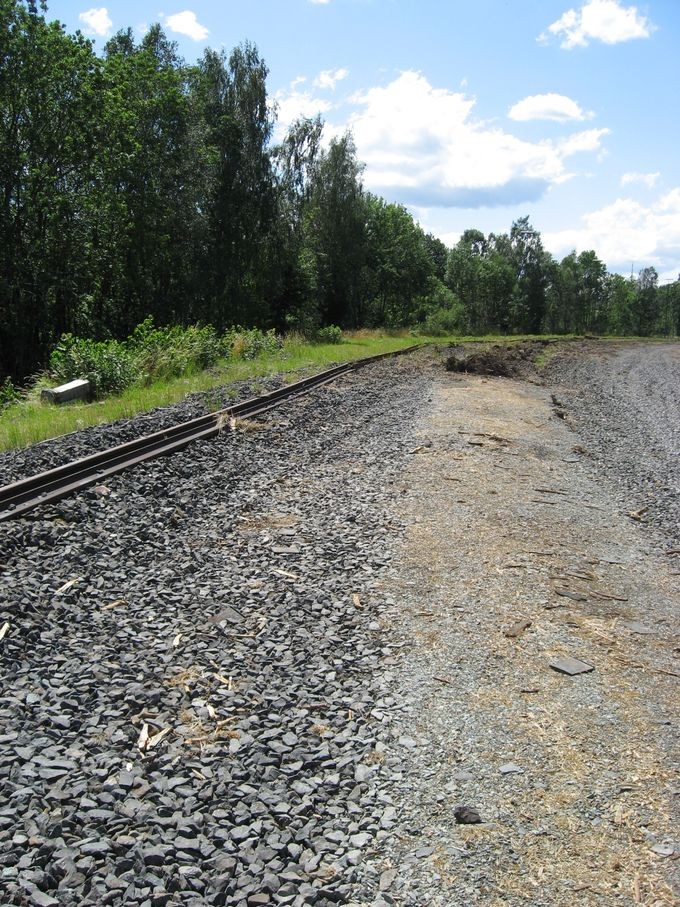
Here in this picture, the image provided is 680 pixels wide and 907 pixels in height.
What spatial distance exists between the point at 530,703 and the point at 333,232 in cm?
4958

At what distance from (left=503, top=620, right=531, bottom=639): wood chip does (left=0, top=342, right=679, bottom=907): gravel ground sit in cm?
3

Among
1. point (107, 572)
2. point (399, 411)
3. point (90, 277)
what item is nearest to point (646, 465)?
point (399, 411)

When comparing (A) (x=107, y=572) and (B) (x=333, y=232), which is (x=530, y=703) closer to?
(A) (x=107, y=572)

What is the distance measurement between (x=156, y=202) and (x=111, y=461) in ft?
93.6

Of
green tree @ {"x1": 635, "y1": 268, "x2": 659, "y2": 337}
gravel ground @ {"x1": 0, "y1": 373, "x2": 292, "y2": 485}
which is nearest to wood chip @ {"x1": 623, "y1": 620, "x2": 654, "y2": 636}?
gravel ground @ {"x1": 0, "y1": 373, "x2": 292, "y2": 485}

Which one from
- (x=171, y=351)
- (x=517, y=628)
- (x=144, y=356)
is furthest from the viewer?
(x=171, y=351)

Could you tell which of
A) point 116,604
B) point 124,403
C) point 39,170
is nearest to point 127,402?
point 124,403

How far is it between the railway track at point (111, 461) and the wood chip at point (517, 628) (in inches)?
173

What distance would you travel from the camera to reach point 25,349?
2889 centimetres

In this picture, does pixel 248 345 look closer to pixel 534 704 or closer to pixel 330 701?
pixel 330 701

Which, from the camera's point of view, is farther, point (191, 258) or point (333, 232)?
point (333, 232)

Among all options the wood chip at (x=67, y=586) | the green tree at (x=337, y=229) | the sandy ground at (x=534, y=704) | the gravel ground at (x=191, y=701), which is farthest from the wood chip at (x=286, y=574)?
the green tree at (x=337, y=229)

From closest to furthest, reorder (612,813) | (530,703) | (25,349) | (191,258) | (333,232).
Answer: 1. (612,813)
2. (530,703)
3. (25,349)
4. (191,258)
5. (333,232)

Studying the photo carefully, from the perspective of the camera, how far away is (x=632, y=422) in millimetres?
15617
